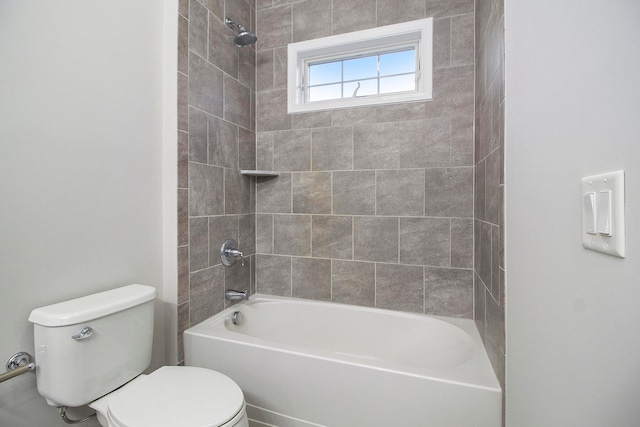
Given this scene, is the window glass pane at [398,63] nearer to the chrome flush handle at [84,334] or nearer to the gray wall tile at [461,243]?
the gray wall tile at [461,243]

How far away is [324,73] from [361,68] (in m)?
0.29

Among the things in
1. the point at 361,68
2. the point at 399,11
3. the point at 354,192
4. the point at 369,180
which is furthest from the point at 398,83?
the point at 354,192

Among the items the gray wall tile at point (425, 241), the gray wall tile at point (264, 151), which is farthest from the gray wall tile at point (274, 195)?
the gray wall tile at point (425, 241)

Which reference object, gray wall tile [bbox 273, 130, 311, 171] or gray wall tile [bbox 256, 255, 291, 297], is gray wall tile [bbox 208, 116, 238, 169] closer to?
gray wall tile [bbox 273, 130, 311, 171]

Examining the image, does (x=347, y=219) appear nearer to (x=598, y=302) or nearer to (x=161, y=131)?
(x=161, y=131)

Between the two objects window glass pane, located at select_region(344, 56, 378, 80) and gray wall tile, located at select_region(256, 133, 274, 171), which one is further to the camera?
gray wall tile, located at select_region(256, 133, 274, 171)

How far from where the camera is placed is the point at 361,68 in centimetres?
216

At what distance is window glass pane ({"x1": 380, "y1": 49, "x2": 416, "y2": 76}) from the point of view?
2.04 metres

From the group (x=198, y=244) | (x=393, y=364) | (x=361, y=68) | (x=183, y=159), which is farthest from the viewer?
(x=361, y=68)

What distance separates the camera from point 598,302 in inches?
20.2

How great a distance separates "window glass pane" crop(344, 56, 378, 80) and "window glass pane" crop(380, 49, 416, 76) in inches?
2.3

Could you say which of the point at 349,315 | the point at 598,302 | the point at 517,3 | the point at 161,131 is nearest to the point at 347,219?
the point at 349,315

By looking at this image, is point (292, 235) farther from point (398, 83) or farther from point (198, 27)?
point (198, 27)

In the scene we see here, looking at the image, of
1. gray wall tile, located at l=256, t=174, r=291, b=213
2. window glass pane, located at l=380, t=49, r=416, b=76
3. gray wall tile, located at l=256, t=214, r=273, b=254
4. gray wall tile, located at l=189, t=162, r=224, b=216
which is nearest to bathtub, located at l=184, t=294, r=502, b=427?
gray wall tile, located at l=256, t=214, r=273, b=254
